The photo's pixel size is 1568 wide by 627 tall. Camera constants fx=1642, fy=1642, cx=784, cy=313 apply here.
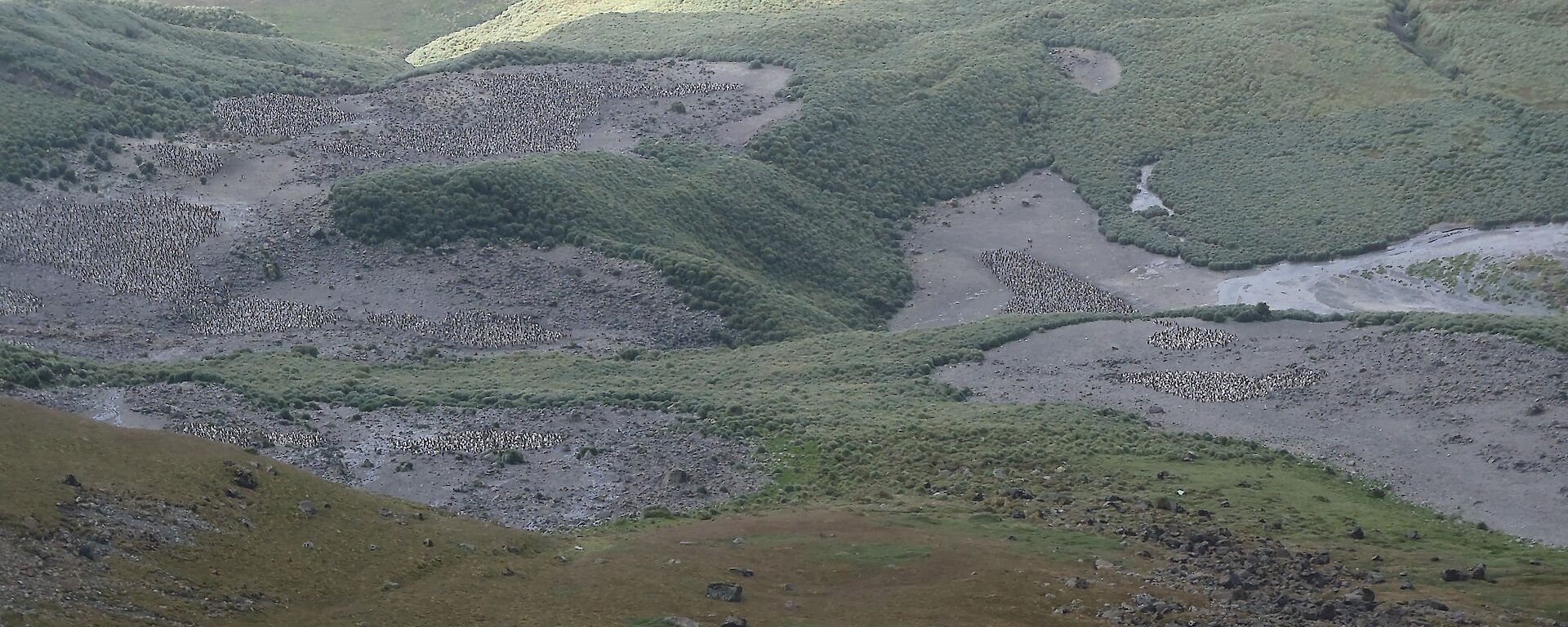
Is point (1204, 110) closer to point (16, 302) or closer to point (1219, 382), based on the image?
point (1219, 382)

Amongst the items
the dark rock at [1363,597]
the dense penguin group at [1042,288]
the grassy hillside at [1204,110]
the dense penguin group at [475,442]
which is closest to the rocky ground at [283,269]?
the dense penguin group at [475,442]

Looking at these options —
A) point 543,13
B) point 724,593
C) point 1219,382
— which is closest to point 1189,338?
point 1219,382

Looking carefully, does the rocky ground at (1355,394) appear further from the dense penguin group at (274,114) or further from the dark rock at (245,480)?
the dense penguin group at (274,114)

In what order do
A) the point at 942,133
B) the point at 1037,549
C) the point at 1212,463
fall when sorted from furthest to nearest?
the point at 942,133 < the point at 1212,463 < the point at 1037,549

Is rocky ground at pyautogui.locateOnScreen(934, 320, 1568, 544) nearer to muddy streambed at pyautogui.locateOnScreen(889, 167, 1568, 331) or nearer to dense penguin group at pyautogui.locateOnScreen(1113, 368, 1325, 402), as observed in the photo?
dense penguin group at pyautogui.locateOnScreen(1113, 368, 1325, 402)

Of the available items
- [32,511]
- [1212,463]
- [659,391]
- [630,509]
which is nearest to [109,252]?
[659,391]

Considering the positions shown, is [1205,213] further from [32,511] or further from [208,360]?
[32,511]
